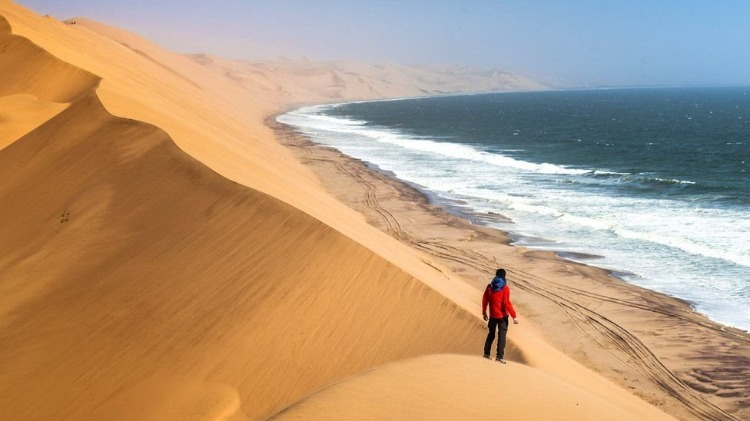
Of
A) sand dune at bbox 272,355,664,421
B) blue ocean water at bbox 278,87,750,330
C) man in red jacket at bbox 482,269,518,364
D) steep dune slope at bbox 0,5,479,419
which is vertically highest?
man in red jacket at bbox 482,269,518,364

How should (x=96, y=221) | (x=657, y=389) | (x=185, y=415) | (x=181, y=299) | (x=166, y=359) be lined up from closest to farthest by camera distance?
(x=185, y=415)
(x=166, y=359)
(x=181, y=299)
(x=657, y=389)
(x=96, y=221)

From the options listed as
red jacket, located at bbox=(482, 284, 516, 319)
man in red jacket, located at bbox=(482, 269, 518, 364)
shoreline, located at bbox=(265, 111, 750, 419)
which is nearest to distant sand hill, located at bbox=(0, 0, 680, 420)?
man in red jacket, located at bbox=(482, 269, 518, 364)

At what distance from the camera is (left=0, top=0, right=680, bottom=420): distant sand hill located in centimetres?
732

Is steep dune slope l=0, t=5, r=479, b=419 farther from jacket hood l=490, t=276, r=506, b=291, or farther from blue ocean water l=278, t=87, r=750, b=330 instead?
blue ocean water l=278, t=87, r=750, b=330

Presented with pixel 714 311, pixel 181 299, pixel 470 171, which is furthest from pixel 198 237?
pixel 470 171

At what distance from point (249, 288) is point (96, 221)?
444cm

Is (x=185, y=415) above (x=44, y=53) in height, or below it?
below

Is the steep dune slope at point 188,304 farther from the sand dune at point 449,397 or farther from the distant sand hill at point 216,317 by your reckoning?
the sand dune at point 449,397

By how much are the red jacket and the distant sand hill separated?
65 centimetres

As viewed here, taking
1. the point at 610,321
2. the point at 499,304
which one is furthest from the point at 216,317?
the point at 610,321

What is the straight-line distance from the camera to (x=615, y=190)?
105ft

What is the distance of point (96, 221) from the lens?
1310 cm

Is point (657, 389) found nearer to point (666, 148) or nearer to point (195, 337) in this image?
point (195, 337)

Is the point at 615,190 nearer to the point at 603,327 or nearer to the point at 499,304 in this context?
the point at 603,327
